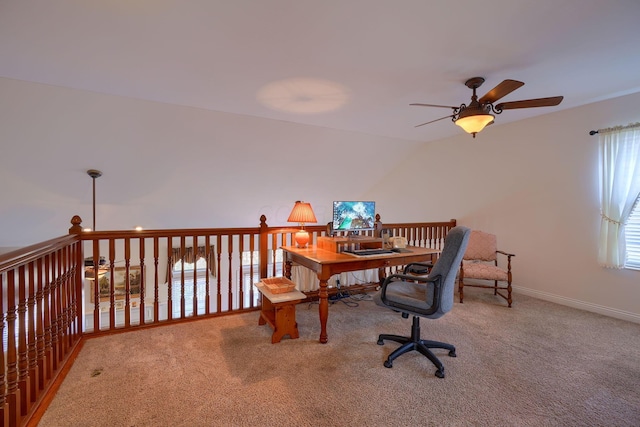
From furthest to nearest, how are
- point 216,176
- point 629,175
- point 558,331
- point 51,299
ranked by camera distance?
1. point 216,176
2. point 629,175
3. point 558,331
4. point 51,299

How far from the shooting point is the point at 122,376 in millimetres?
2025

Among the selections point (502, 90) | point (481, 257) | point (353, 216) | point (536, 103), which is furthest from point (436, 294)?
point (481, 257)

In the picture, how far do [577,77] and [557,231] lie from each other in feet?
6.23

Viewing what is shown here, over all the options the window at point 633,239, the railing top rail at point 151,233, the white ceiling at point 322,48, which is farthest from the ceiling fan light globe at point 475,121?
the railing top rail at point 151,233

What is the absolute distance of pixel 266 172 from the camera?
468 centimetres

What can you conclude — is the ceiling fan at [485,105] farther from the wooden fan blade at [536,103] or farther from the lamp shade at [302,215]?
the lamp shade at [302,215]

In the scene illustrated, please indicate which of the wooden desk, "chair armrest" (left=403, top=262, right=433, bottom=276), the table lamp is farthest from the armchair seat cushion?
the table lamp

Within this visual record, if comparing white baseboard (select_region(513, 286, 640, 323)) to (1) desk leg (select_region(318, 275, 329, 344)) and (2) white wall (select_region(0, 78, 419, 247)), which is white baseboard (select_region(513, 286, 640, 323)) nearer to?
(2) white wall (select_region(0, 78, 419, 247))

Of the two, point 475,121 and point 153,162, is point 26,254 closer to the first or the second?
point 153,162

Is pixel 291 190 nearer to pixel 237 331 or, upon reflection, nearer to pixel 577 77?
pixel 237 331

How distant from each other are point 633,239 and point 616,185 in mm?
602

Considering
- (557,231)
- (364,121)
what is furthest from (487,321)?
(364,121)

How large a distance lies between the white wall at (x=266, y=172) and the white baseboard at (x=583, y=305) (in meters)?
0.01

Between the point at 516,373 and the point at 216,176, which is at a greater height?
the point at 216,176
